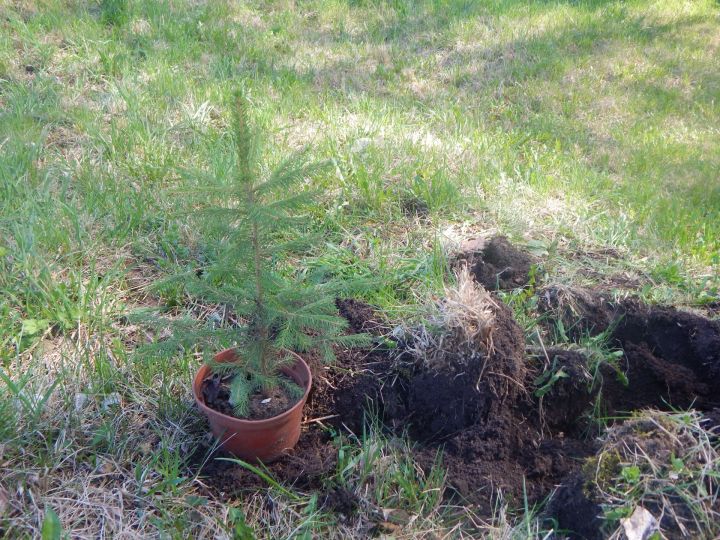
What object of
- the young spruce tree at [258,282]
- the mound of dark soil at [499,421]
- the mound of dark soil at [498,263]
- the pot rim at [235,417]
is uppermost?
the young spruce tree at [258,282]

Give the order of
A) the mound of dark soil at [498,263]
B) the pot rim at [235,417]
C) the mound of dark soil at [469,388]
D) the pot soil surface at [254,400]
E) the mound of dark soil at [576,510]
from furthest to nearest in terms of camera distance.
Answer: the mound of dark soil at [498,263]
the mound of dark soil at [469,388]
the pot soil surface at [254,400]
the pot rim at [235,417]
the mound of dark soil at [576,510]

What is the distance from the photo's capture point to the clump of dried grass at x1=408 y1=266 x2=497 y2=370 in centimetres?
269

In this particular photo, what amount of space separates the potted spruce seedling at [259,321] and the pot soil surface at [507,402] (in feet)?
0.63

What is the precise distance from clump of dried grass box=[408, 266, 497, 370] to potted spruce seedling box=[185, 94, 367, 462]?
388mm

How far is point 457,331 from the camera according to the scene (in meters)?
2.75

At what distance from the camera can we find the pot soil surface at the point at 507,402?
248 cm

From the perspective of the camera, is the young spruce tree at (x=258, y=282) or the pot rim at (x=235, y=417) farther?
the pot rim at (x=235, y=417)

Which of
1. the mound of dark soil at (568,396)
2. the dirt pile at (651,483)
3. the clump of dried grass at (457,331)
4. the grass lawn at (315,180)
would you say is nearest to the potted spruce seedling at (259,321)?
the grass lawn at (315,180)

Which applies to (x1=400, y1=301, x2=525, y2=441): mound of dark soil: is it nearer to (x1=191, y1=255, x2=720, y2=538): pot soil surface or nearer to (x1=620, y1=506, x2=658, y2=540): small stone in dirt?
(x1=191, y1=255, x2=720, y2=538): pot soil surface

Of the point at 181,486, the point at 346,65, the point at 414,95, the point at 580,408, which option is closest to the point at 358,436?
the point at 181,486

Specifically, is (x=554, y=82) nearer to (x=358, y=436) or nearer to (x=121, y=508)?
(x=358, y=436)

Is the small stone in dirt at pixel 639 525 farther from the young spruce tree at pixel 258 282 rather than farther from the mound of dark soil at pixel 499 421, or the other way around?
the young spruce tree at pixel 258 282

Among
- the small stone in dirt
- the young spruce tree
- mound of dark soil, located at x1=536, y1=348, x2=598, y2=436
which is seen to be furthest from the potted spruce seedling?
the small stone in dirt

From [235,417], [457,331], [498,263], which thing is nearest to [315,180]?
[498,263]
